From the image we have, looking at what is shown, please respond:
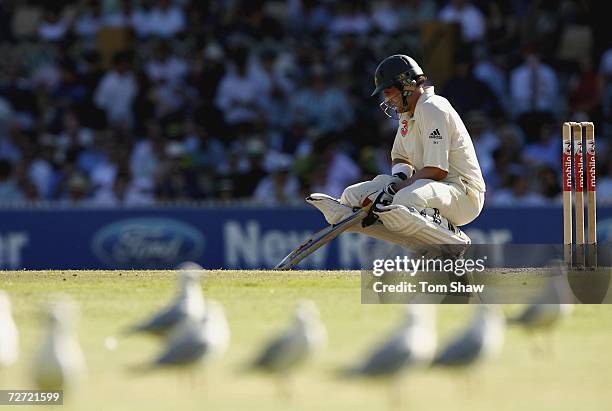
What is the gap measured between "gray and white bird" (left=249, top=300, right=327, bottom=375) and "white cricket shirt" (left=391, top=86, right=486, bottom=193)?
3.35 m

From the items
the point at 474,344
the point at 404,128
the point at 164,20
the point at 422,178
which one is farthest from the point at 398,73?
the point at 164,20

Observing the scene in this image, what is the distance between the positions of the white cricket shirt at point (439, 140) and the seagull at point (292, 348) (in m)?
3.34

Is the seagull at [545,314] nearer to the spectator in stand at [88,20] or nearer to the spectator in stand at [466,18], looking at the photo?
the spectator in stand at [466,18]

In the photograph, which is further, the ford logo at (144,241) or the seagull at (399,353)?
the ford logo at (144,241)

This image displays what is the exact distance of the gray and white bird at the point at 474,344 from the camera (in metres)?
5.06

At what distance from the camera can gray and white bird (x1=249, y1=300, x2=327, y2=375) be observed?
493 cm

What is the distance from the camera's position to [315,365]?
5695 millimetres

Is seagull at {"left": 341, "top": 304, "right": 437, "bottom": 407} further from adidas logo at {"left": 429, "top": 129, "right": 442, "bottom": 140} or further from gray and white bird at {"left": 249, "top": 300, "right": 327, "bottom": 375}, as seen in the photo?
adidas logo at {"left": 429, "top": 129, "right": 442, "bottom": 140}

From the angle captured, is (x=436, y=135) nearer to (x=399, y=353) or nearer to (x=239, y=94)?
(x=399, y=353)

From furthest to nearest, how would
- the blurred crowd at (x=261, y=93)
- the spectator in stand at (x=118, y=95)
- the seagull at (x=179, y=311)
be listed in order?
the spectator in stand at (x=118, y=95)
the blurred crowd at (x=261, y=93)
the seagull at (x=179, y=311)

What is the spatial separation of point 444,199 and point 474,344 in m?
3.33

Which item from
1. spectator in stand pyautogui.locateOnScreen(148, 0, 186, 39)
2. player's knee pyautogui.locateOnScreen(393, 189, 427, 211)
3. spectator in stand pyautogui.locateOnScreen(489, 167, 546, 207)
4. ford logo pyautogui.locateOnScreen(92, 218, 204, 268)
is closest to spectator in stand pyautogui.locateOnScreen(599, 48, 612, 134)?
spectator in stand pyautogui.locateOnScreen(489, 167, 546, 207)

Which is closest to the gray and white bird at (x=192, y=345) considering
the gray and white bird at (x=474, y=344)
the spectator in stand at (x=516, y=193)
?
the gray and white bird at (x=474, y=344)

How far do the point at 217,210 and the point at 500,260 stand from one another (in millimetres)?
4822
